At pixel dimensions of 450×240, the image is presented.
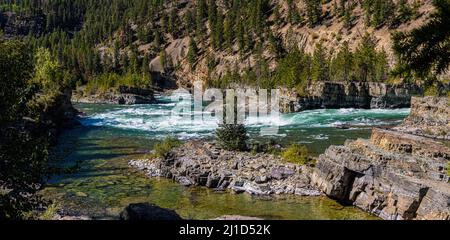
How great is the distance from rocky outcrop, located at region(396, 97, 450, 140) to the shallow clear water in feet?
18.4

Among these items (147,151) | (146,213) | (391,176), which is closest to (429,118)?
(147,151)

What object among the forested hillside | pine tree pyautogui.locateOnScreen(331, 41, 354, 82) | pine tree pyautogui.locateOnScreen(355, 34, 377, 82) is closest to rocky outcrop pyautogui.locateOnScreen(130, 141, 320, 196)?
the forested hillside

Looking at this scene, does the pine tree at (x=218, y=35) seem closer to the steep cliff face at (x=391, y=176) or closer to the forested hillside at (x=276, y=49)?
the forested hillside at (x=276, y=49)

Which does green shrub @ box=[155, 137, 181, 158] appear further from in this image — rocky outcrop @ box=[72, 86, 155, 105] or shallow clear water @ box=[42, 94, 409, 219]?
rocky outcrop @ box=[72, 86, 155, 105]

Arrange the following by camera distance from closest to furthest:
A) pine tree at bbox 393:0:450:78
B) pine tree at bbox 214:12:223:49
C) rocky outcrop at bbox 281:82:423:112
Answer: pine tree at bbox 393:0:450:78, rocky outcrop at bbox 281:82:423:112, pine tree at bbox 214:12:223:49

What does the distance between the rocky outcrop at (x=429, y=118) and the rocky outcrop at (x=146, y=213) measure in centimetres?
4512

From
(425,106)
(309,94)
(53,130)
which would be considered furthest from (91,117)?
(425,106)

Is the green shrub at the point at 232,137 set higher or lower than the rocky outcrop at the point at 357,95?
lower

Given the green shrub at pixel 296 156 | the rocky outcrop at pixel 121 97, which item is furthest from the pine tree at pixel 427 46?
the rocky outcrop at pixel 121 97

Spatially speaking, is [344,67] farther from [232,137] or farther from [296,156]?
[296,156]

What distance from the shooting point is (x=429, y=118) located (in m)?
62.4

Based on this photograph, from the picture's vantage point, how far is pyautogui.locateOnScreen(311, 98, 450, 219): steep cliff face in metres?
25.7

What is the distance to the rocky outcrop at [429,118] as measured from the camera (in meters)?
57.1
